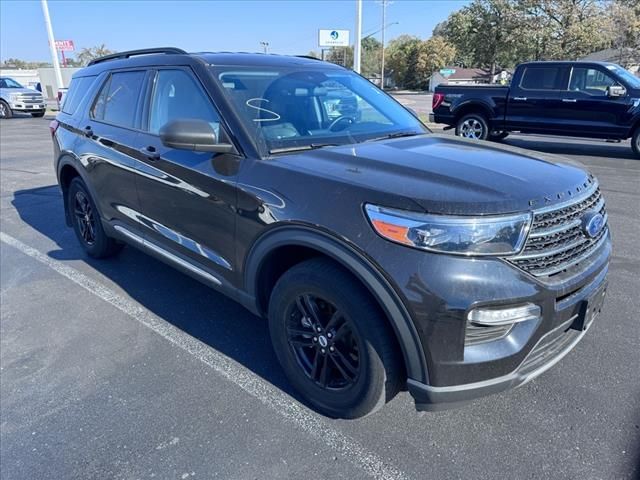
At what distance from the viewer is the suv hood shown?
75.7 inches

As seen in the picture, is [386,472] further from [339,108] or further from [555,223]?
[339,108]

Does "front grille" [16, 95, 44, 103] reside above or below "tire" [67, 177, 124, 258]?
above

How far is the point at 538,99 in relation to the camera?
10.3m

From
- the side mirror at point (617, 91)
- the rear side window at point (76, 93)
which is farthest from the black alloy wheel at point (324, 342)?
the side mirror at point (617, 91)

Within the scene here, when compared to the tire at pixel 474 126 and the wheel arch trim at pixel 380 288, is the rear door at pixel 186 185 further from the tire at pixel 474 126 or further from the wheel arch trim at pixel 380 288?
the tire at pixel 474 126

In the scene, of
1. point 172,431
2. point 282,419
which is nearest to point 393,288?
point 282,419

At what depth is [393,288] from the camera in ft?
6.24

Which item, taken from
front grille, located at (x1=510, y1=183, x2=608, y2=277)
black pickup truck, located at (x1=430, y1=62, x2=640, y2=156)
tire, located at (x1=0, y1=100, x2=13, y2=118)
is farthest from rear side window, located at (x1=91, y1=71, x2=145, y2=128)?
tire, located at (x1=0, y1=100, x2=13, y2=118)

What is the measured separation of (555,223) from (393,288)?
771 mm

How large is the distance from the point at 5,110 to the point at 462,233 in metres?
27.0

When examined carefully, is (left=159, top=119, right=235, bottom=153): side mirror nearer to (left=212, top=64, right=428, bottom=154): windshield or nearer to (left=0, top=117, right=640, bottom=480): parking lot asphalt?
(left=212, top=64, right=428, bottom=154): windshield

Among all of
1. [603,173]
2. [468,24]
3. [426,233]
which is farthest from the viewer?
[468,24]

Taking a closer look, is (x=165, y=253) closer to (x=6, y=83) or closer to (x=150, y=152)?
(x=150, y=152)

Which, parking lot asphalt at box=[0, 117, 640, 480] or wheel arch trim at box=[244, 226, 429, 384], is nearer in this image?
wheel arch trim at box=[244, 226, 429, 384]
